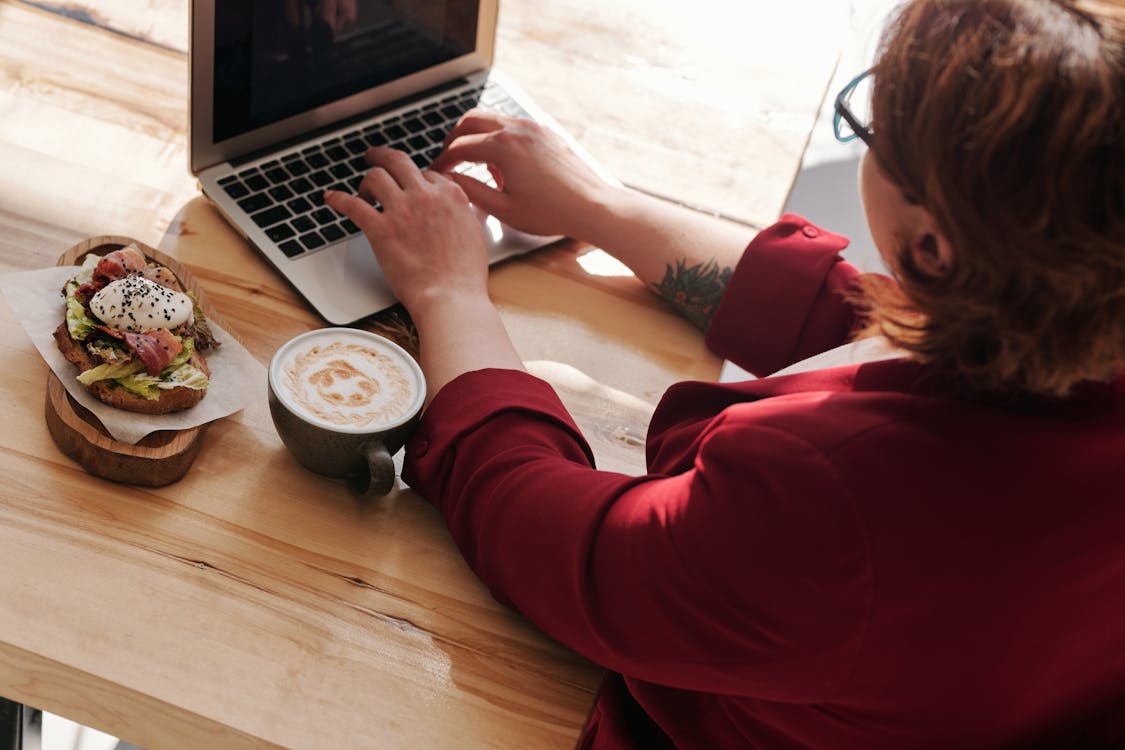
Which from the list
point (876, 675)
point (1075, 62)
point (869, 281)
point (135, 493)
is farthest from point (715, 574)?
point (135, 493)

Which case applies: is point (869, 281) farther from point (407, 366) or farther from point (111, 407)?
point (111, 407)

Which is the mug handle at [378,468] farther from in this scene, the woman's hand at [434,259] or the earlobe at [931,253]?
the earlobe at [931,253]

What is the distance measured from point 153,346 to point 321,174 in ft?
1.16

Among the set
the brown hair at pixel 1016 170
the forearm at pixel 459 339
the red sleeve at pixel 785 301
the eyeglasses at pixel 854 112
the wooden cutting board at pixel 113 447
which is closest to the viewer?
the brown hair at pixel 1016 170

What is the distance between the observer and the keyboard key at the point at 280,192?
1138 millimetres

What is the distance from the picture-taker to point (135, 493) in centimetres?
87

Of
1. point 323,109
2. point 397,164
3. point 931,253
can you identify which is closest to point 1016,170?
Answer: point 931,253

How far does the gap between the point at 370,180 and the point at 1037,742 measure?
30.4 inches

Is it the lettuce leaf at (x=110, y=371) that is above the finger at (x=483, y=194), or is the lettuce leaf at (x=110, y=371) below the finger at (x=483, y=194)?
below

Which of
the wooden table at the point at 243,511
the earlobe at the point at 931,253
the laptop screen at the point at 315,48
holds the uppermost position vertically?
the earlobe at the point at 931,253

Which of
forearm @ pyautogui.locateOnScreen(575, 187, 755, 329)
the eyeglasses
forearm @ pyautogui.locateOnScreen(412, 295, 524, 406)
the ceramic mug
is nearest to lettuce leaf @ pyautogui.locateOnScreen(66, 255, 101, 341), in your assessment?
the ceramic mug

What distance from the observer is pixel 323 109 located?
1.20 metres

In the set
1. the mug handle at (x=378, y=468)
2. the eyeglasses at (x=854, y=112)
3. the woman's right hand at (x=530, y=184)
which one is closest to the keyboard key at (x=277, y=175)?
the woman's right hand at (x=530, y=184)

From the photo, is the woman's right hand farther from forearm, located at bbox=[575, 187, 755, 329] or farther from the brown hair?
the brown hair
